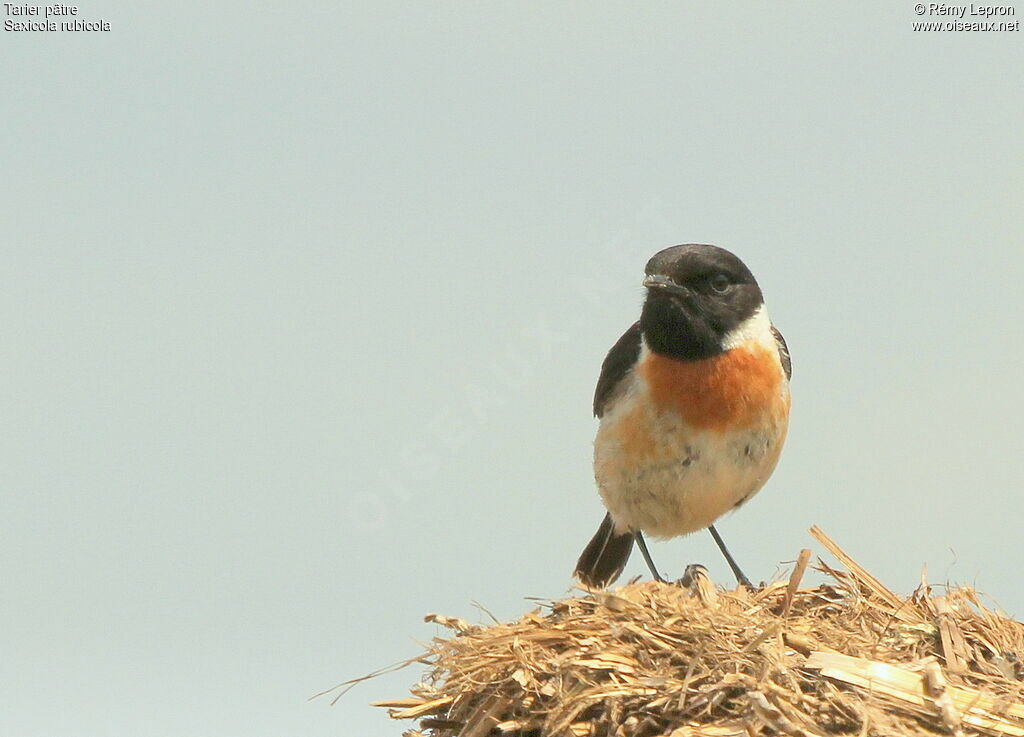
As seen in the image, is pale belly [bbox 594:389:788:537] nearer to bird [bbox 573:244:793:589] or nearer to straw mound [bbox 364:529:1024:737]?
bird [bbox 573:244:793:589]

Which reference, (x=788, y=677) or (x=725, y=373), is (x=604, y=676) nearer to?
(x=788, y=677)

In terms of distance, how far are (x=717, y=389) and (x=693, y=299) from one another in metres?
0.60

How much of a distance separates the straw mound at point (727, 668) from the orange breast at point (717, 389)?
1.53 meters

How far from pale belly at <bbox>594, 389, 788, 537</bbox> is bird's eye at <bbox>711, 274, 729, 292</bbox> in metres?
0.84

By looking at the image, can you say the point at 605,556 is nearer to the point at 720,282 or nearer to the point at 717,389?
the point at 717,389

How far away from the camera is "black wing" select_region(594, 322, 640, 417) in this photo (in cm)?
867

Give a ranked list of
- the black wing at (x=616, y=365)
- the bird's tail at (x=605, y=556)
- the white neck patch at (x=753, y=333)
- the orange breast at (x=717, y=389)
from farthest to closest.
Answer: the bird's tail at (x=605, y=556) < the black wing at (x=616, y=365) < the white neck patch at (x=753, y=333) < the orange breast at (x=717, y=389)

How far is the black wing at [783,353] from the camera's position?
870 cm

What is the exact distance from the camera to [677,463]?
8.22 m

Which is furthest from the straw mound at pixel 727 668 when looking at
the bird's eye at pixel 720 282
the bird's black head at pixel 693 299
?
the bird's eye at pixel 720 282

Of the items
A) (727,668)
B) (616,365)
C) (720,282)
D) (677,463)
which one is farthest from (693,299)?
(727,668)

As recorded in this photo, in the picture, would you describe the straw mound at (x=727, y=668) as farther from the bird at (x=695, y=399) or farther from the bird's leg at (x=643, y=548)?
the bird's leg at (x=643, y=548)

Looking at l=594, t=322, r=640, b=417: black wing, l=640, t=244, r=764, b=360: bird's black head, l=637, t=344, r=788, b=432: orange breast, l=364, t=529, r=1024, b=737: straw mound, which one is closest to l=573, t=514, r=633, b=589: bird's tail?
l=594, t=322, r=640, b=417: black wing

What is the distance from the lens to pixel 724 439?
26.8ft
